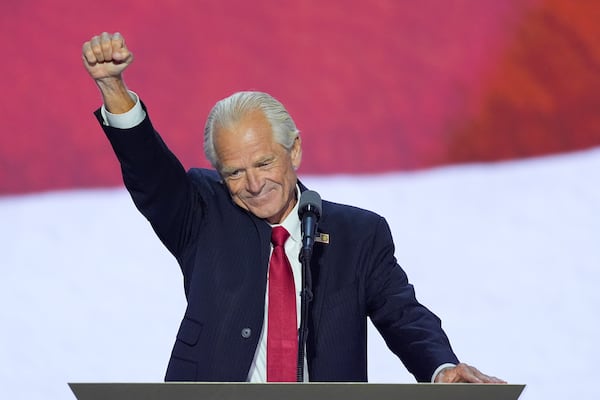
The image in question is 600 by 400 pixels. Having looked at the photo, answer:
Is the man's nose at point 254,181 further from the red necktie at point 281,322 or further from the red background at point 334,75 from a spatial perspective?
the red background at point 334,75

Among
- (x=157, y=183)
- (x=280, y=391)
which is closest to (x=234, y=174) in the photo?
(x=157, y=183)

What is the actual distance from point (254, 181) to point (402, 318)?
1.57ft

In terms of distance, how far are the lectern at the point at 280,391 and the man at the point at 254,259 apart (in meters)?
0.45

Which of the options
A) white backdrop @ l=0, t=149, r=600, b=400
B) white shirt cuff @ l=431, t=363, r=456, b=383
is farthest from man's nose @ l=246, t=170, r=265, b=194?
white backdrop @ l=0, t=149, r=600, b=400

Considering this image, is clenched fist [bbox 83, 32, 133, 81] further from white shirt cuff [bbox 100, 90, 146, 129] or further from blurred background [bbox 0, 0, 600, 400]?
blurred background [bbox 0, 0, 600, 400]

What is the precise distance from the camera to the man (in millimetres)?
2324

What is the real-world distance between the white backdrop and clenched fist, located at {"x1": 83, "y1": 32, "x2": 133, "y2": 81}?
1385mm

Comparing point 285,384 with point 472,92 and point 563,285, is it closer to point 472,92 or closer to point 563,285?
point 563,285

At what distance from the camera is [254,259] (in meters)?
2.46

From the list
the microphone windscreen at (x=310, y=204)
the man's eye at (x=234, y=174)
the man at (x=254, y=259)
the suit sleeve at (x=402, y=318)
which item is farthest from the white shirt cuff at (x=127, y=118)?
the suit sleeve at (x=402, y=318)

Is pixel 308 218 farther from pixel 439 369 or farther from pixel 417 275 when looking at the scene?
pixel 417 275

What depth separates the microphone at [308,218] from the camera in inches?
83.9

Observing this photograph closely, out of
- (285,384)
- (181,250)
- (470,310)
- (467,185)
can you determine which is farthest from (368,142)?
(285,384)

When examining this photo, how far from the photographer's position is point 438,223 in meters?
3.52
